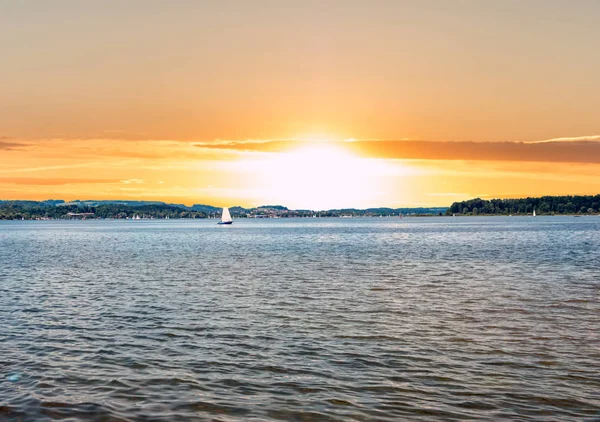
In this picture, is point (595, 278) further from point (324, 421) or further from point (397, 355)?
point (324, 421)

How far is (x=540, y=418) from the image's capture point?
15953 millimetres

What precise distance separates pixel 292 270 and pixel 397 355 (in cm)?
4087

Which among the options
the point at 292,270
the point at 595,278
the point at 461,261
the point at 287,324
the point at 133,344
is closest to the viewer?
the point at 133,344

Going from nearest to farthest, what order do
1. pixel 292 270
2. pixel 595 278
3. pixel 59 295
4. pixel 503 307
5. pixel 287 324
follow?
pixel 287 324, pixel 503 307, pixel 59 295, pixel 595 278, pixel 292 270

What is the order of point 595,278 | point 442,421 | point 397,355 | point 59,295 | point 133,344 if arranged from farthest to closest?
point 595,278, point 59,295, point 133,344, point 397,355, point 442,421

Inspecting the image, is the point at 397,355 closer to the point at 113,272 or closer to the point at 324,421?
the point at 324,421

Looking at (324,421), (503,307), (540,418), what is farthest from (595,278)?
(324,421)

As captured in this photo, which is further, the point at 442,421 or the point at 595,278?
the point at 595,278

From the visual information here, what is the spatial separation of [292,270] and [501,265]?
24153 mm

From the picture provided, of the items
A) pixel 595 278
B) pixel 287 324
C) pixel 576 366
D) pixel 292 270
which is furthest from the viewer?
pixel 292 270

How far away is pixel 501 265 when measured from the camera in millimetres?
66938

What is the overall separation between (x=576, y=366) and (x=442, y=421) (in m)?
8.10

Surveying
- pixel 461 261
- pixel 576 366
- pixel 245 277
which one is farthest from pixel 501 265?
pixel 576 366

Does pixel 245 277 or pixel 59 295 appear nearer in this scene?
pixel 59 295
